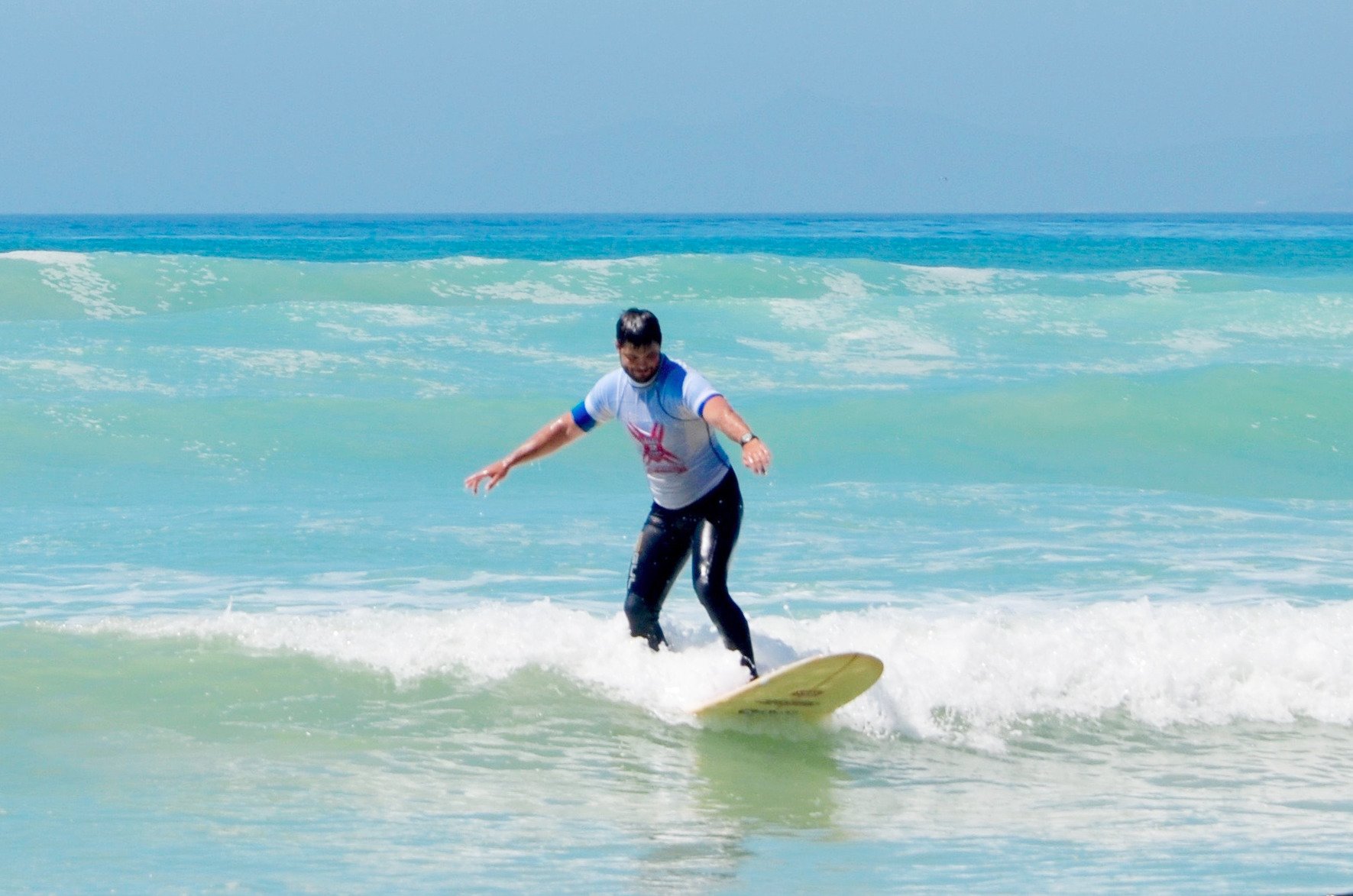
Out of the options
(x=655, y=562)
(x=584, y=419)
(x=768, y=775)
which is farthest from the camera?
(x=655, y=562)

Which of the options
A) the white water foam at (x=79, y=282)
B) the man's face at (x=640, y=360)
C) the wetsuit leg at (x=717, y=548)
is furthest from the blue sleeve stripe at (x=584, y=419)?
the white water foam at (x=79, y=282)

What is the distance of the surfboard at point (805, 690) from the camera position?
5457 mm

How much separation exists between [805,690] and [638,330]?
148cm

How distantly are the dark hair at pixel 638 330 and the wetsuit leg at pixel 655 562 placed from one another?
2.42ft

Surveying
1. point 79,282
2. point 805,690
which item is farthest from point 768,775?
point 79,282

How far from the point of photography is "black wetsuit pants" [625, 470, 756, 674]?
5500 millimetres

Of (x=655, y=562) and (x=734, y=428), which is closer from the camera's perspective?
(x=734, y=428)

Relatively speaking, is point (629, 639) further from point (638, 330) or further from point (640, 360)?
point (638, 330)

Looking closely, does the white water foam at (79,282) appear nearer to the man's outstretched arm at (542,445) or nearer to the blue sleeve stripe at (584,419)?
the man's outstretched arm at (542,445)

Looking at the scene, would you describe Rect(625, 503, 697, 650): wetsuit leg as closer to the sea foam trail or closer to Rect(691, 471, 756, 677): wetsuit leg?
Rect(691, 471, 756, 677): wetsuit leg

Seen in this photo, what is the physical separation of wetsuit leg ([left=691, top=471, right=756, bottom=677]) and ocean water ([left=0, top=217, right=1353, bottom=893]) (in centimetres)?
46

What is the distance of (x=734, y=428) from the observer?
5020mm

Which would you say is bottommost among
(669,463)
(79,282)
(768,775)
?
(768,775)

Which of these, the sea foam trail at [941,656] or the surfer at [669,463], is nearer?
the surfer at [669,463]
